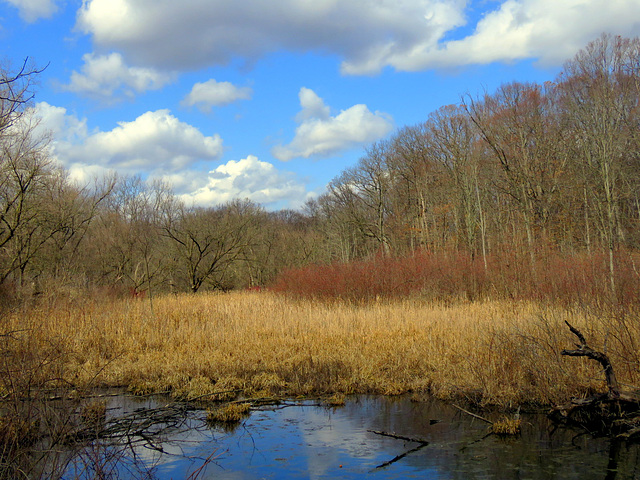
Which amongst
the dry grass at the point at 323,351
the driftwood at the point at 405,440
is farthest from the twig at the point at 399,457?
the dry grass at the point at 323,351

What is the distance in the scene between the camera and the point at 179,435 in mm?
7008

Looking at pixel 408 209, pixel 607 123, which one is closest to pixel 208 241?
pixel 408 209

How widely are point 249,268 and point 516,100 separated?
65.5ft

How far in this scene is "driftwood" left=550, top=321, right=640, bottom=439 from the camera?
6.31m

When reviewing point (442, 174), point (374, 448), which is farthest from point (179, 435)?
point (442, 174)

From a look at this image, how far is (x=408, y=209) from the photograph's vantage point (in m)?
36.6

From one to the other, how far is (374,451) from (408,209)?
31.2m

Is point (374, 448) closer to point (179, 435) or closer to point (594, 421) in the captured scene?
point (179, 435)

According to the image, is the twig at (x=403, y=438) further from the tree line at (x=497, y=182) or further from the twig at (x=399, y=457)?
the tree line at (x=497, y=182)

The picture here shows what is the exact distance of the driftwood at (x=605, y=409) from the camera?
631cm

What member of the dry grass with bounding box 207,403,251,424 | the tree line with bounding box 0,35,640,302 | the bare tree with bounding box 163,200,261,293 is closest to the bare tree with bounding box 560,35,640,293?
the tree line with bounding box 0,35,640,302

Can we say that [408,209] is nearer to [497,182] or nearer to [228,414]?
[497,182]

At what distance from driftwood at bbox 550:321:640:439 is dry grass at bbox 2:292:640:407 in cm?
34

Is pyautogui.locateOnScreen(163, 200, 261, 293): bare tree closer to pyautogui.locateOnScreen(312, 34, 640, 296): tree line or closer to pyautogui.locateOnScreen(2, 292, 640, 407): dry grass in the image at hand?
pyautogui.locateOnScreen(312, 34, 640, 296): tree line
